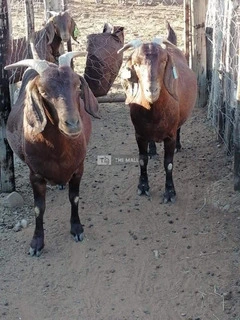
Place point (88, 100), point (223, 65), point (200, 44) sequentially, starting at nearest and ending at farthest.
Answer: point (88, 100) → point (223, 65) → point (200, 44)

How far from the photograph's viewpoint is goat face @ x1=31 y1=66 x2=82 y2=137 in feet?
14.2

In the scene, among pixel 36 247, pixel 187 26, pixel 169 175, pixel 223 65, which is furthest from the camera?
pixel 187 26

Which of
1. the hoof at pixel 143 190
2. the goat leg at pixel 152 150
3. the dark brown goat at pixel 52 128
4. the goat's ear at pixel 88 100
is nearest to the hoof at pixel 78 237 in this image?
the dark brown goat at pixel 52 128

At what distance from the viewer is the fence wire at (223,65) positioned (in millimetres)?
6414

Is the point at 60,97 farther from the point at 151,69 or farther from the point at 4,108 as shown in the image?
the point at 4,108

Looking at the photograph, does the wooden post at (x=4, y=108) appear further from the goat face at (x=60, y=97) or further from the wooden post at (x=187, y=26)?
the wooden post at (x=187, y=26)

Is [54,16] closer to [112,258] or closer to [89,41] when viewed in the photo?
[89,41]

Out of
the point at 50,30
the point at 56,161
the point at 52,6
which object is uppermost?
the point at 52,6

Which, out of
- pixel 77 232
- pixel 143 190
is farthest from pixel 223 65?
pixel 77 232

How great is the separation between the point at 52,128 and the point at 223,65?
9.64ft

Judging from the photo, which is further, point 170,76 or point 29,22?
point 29,22

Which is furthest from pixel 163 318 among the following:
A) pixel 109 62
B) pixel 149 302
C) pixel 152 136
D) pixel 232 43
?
pixel 109 62

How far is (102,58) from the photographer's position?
7.79 metres

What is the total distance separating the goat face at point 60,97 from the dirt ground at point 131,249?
3.95ft
